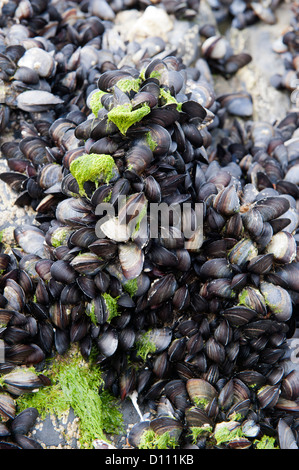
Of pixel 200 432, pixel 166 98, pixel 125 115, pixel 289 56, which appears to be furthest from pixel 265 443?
pixel 289 56

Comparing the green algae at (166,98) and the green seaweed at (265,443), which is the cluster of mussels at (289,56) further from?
the green seaweed at (265,443)

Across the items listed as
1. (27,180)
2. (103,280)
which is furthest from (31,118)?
(103,280)

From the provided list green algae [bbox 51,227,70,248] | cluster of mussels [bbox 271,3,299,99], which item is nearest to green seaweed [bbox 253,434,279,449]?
green algae [bbox 51,227,70,248]

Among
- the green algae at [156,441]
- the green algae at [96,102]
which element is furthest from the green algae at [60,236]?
the green algae at [156,441]

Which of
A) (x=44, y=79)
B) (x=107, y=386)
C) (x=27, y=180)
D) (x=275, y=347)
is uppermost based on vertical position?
(x=44, y=79)

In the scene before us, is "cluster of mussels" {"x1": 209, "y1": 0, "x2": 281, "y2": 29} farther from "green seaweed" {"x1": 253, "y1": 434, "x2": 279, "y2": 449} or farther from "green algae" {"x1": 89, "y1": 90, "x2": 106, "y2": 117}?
"green seaweed" {"x1": 253, "y1": 434, "x2": 279, "y2": 449}

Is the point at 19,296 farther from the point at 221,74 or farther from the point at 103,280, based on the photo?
the point at 221,74
